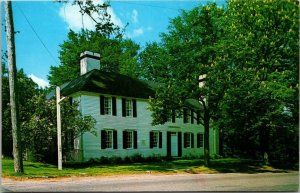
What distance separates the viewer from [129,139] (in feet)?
80.2

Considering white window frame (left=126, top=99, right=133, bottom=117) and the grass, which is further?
white window frame (left=126, top=99, right=133, bottom=117)

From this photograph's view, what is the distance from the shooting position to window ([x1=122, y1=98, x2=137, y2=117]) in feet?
79.3

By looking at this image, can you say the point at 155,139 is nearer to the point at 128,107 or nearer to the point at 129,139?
the point at 129,139

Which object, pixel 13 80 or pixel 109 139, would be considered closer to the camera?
pixel 13 80

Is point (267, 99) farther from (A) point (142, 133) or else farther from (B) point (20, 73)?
(B) point (20, 73)

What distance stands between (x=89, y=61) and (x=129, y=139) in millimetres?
5478

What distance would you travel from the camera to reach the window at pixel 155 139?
25967 millimetres

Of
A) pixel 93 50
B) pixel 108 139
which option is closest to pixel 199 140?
pixel 108 139

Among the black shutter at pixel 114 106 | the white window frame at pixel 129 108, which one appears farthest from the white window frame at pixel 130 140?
the black shutter at pixel 114 106

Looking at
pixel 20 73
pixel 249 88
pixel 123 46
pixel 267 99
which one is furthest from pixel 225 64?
pixel 123 46

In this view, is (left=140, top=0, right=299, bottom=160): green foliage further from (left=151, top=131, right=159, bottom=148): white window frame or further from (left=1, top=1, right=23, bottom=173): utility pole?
(left=1, top=1, right=23, bottom=173): utility pole

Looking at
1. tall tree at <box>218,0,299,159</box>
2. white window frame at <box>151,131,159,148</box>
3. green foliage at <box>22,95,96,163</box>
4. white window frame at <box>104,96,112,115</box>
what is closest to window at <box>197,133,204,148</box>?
white window frame at <box>151,131,159,148</box>

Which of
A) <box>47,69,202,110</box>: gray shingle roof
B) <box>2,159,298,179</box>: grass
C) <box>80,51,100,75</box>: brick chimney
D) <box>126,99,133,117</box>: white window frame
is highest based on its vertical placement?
<box>80,51,100,75</box>: brick chimney

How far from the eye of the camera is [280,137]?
23094 millimetres
